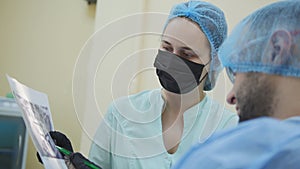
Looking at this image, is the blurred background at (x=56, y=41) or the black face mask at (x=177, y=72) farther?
the blurred background at (x=56, y=41)

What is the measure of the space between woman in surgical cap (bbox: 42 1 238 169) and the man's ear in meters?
0.53

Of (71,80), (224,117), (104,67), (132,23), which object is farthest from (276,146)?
(71,80)

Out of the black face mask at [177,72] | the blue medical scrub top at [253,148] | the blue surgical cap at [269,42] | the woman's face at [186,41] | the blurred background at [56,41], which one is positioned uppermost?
the blue surgical cap at [269,42]

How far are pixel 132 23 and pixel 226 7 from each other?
513mm

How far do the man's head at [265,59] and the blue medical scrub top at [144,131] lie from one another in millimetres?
499

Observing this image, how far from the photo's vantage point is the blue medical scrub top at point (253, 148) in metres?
0.47

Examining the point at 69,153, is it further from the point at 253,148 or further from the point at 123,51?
the point at 123,51

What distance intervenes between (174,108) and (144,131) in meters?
0.14

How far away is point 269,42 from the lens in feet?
2.28

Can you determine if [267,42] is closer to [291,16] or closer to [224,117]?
[291,16]

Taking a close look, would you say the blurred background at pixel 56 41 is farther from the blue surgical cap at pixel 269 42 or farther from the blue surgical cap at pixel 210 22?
the blue surgical cap at pixel 269 42

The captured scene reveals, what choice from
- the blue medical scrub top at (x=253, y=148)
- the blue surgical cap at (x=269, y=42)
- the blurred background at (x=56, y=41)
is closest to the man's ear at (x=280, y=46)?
the blue surgical cap at (x=269, y=42)

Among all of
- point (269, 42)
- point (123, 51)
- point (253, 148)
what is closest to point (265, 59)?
point (269, 42)

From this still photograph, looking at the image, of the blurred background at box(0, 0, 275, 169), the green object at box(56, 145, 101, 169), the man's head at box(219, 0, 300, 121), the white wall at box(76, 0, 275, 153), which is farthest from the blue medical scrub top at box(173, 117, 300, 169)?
the blurred background at box(0, 0, 275, 169)
